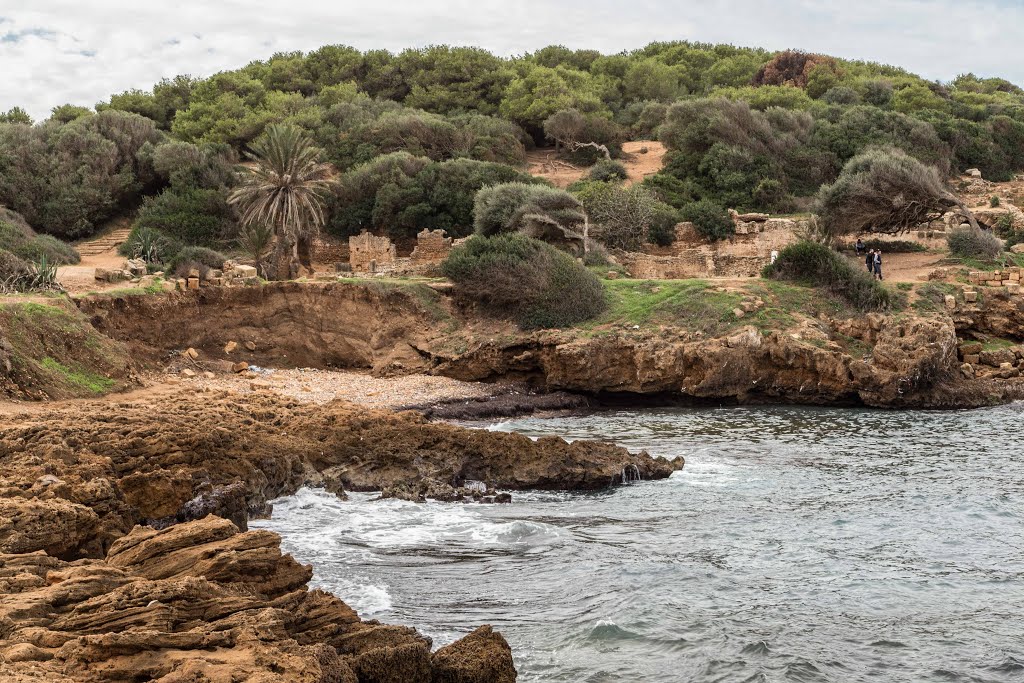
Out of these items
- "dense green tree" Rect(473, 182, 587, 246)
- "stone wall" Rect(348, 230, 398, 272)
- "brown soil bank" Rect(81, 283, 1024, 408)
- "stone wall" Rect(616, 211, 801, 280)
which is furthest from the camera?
"stone wall" Rect(348, 230, 398, 272)

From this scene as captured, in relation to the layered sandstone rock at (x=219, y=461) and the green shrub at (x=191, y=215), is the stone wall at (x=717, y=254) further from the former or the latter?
the layered sandstone rock at (x=219, y=461)

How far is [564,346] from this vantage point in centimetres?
2555

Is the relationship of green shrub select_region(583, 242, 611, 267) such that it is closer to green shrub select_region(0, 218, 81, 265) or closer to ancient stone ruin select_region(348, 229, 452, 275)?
ancient stone ruin select_region(348, 229, 452, 275)

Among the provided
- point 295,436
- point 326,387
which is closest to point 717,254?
point 326,387

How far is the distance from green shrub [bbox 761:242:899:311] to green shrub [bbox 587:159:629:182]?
16.6m

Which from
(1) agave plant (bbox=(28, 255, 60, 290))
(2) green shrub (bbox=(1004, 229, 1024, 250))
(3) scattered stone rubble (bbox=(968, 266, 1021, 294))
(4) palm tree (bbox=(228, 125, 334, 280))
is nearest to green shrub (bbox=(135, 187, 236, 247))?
(4) palm tree (bbox=(228, 125, 334, 280))

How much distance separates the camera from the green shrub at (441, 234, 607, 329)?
89.0 feet

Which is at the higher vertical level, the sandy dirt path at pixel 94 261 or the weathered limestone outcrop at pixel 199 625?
the sandy dirt path at pixel 94 261

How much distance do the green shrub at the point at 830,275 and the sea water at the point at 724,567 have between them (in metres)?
8.24

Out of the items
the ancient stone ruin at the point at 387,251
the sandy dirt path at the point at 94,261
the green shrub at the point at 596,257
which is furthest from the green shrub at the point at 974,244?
the sandy dirt path at the point at 94,261

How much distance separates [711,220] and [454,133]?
15.4m

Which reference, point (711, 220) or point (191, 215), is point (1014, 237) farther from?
point (191, 215)

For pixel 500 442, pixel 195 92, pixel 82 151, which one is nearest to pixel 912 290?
pixel 500 442

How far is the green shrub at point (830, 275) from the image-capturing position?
26812 millimetres
